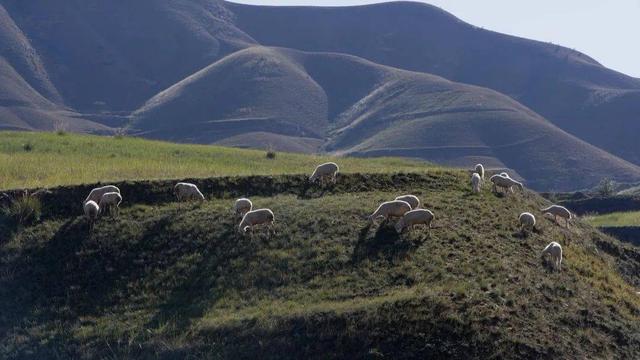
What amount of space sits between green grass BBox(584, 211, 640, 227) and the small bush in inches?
1270

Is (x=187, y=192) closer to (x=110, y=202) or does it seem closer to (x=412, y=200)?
(x=110, y=202)

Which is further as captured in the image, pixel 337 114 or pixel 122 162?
pixel 337 114

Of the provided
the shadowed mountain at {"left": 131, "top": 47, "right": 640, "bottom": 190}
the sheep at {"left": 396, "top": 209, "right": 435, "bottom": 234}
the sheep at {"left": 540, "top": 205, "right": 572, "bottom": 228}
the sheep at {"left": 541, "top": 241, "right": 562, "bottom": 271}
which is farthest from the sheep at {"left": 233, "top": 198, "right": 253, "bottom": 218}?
the shadowed mountain at {"left": 131, "top": 47, "right": 640, "bottom": 190}

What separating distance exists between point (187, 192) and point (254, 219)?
13.0ft

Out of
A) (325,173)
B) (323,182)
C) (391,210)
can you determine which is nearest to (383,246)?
(391,210)

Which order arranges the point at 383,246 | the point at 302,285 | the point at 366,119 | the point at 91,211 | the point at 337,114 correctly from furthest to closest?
the point at 337,114
the point at 366,119
the point at 91,211
the point at 383,246
the point at 302,285

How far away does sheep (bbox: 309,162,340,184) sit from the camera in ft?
112

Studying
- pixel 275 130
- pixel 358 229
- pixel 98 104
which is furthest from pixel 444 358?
pixel 98 104

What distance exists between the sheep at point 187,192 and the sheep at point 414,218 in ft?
24.4

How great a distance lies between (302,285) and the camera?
85.4 feet

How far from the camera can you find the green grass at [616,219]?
177ft

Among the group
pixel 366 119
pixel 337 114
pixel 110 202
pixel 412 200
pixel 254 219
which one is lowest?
pixel 337 114

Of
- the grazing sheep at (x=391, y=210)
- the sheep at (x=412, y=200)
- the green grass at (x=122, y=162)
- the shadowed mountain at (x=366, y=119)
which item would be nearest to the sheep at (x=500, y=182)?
the green grass at (x=122, y=162)

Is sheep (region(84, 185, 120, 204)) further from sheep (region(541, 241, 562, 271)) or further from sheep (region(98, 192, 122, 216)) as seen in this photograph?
sheep (region(541, 241, 562, 271))
